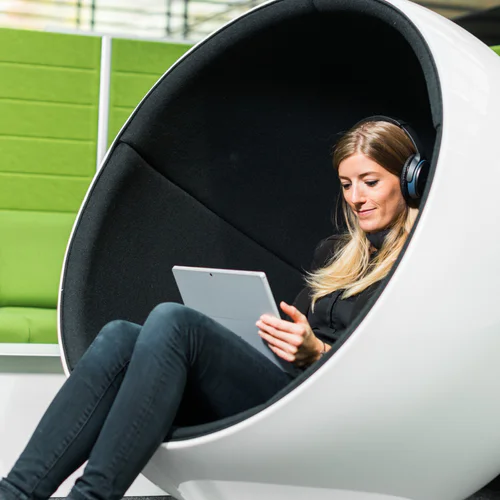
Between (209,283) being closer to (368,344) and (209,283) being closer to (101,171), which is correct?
(368,344)

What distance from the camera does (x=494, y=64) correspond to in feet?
4.98

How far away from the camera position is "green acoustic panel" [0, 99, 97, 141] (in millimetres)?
3303

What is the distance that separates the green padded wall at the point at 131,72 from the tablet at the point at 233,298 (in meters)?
1.88

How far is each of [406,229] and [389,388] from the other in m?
0.39

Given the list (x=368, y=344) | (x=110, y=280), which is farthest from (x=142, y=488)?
(x=368, y=344)

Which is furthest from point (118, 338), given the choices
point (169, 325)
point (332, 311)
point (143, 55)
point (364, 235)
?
point (143, 55)

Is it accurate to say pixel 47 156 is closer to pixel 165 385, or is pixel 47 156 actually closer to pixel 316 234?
pixel 316 234

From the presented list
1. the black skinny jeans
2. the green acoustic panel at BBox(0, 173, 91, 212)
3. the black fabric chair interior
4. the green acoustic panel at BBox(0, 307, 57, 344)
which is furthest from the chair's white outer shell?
the green acoustic panel at BBox(0, 173, 91, 212)

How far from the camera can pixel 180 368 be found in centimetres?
143

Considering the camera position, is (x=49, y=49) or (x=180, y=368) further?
(x=49, y=49)

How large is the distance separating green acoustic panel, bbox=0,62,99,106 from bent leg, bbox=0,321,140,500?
2.05m

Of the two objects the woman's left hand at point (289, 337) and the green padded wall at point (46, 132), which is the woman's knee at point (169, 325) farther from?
the green padded wall at point (46, 132)

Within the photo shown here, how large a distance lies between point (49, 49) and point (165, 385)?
2280 mm

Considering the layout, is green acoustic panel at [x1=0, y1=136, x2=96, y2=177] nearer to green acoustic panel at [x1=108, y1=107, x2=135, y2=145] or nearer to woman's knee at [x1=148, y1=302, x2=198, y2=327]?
green acoustic panel at [x1=108, y1=107, x2=135, y2=145]
